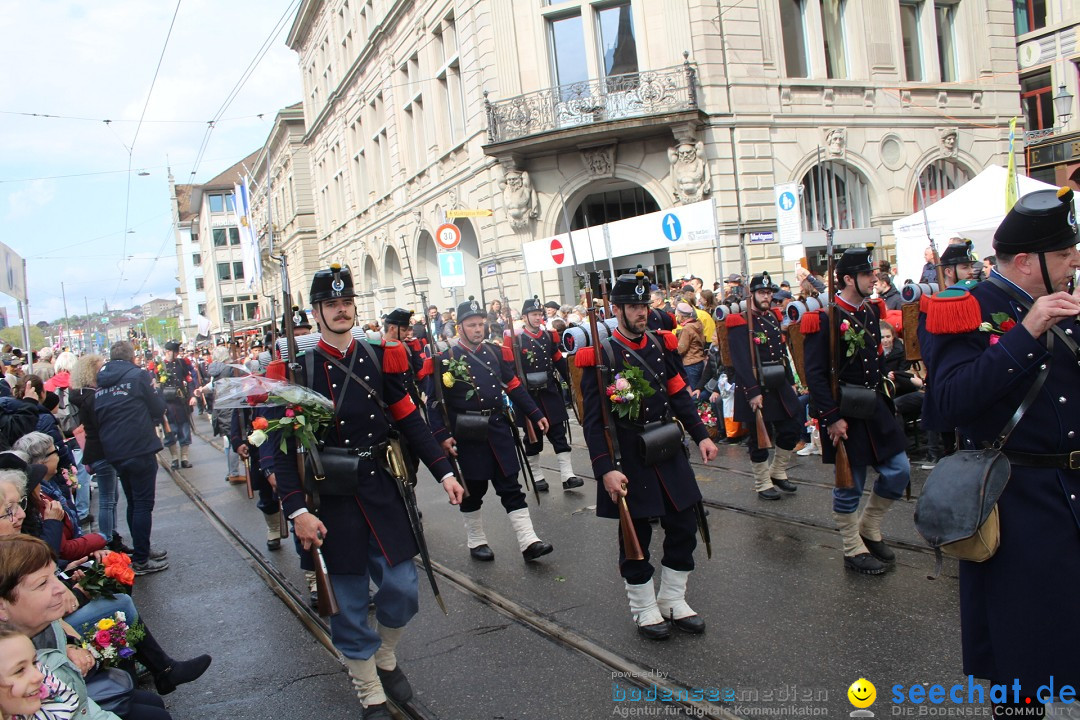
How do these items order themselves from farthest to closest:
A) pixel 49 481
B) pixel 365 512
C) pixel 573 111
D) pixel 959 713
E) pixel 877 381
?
pixel 573 111 → pixel 49 481 → pixel 877 381 → pixel 365 512 → pixel 959 713

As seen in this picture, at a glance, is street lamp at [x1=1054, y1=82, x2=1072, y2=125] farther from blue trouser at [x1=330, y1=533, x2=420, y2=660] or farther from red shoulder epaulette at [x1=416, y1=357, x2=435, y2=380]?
blue trouser at [x1=330, y1=533, x2=420, y2=660]

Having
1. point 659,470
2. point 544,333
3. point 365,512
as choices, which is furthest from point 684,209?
point 365,512

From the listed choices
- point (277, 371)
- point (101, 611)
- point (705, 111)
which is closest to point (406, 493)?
point (277, 371)

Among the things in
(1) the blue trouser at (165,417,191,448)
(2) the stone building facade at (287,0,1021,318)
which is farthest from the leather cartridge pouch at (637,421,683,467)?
(2) the stone building facade at (287,0,1021,318)

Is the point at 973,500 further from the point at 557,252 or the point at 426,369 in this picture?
the point at 557,252

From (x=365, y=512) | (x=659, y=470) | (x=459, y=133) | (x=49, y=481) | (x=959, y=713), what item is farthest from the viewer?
(x=459, y=133)

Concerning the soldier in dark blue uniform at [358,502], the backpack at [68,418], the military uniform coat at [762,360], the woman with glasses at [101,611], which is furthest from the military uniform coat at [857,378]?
the backpack at [68,418]

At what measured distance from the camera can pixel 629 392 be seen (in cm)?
481

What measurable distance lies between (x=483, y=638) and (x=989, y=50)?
24.4 m

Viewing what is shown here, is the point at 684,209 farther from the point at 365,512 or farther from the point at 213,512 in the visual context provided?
the point at 365,512

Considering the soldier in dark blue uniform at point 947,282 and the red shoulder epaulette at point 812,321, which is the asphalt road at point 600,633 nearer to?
the soldier in dark blue uniform at point 947,282

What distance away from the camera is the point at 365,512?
423 centimetres

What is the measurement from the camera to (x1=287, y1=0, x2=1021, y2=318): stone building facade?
19234 mm

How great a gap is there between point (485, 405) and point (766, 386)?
2.72 m
